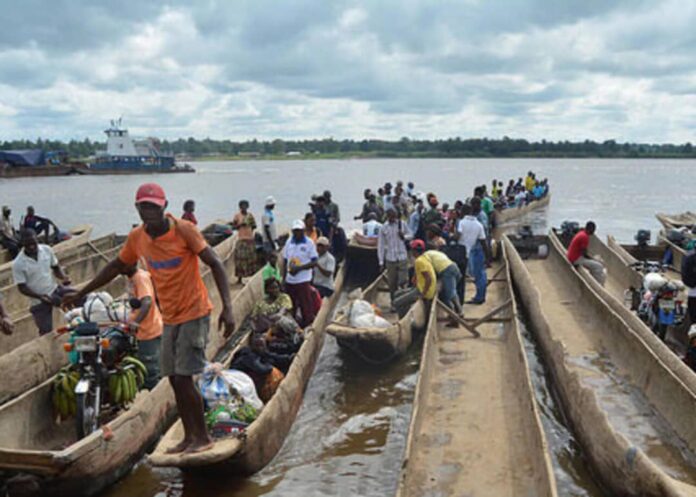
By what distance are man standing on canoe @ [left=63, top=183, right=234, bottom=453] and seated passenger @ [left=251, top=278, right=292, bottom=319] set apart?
9.30ft

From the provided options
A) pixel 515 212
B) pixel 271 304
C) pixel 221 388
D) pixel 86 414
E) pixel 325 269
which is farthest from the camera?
pixel 515 212

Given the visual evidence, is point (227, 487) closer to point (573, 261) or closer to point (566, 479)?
point (566, 479)

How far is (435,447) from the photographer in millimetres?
5379

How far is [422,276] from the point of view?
8383 millimetres

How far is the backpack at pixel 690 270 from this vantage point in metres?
6.69

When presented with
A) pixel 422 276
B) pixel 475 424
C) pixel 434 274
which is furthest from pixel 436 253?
pixel 475 424

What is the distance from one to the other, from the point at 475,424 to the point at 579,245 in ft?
20.4

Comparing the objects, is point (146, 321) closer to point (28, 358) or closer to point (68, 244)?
point (28, 358)

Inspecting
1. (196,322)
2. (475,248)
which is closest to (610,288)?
→ (475,248)

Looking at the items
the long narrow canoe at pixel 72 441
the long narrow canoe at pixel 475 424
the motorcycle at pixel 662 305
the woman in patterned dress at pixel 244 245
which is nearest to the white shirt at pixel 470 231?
the long narrow canoe at pixel 475 424

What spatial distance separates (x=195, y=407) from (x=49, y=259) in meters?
3.77

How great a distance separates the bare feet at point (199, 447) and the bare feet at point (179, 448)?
27 mm

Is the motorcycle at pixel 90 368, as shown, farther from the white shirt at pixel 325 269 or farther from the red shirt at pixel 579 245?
the red shirt at pixel 579 245

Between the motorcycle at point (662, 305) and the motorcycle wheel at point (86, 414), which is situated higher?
the motorcycle at point (662, 305)
